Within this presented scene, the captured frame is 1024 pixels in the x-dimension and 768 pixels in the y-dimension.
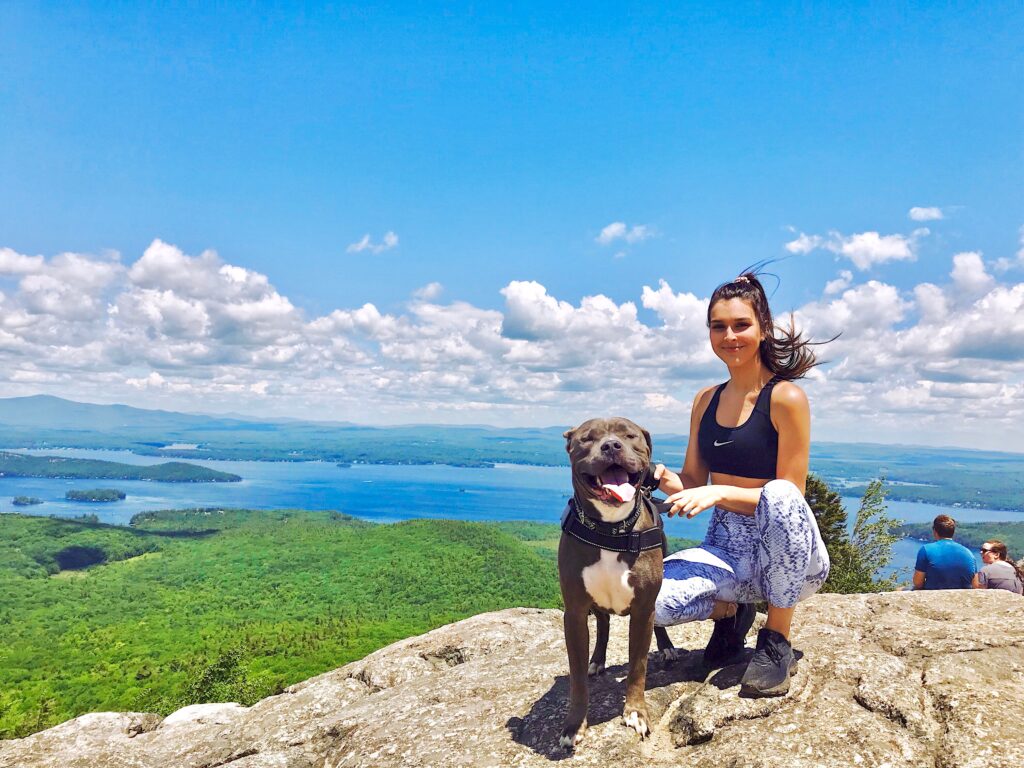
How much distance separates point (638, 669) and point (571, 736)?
61 cm

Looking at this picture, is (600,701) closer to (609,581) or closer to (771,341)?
(609,581)

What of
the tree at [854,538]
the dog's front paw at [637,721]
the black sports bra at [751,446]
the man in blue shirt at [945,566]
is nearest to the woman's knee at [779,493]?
the black sports bra at [751,446]

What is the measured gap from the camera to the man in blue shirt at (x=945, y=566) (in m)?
8.58

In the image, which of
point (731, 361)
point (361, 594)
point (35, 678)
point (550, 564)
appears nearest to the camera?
point (731, 361)

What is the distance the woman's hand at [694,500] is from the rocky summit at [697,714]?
143 cm

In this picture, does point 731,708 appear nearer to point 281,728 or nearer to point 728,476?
point 728,476

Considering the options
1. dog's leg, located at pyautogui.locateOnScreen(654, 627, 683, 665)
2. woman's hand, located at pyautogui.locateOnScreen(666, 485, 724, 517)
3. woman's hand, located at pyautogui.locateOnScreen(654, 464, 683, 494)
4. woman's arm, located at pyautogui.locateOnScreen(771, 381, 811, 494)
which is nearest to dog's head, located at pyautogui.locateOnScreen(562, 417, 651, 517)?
woman's hand, located at pyautogui.locateOnScreen(654, 464, 683, 494)

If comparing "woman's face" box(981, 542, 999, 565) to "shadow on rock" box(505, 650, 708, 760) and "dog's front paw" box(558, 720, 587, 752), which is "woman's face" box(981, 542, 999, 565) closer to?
"shadow on rock" box(505, 650, 708, 760)

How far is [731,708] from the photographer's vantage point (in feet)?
13.1

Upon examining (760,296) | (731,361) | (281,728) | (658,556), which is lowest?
(281,728)

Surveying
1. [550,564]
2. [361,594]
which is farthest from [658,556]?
[550,564]

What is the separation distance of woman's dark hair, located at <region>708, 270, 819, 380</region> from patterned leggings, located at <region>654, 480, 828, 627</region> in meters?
0.94

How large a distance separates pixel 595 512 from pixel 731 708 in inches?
63.7

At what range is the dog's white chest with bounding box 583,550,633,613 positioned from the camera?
389 cm
